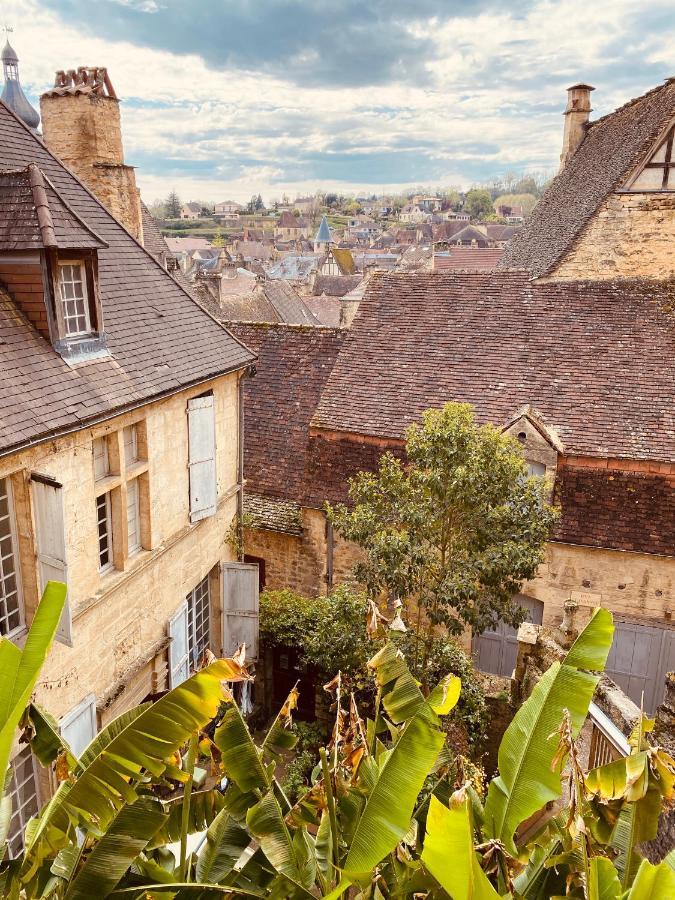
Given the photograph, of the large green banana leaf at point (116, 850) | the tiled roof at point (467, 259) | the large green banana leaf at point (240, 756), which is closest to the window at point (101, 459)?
the large green banana leaf at point (240, 756)

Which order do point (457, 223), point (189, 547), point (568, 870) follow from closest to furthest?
point (568, 870)
point (189, 547)
point (457, 223)

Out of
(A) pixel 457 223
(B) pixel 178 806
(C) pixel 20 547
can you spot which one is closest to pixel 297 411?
(C) pixel 20 547

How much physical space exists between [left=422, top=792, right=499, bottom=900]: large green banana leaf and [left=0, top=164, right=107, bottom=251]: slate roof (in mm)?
8053

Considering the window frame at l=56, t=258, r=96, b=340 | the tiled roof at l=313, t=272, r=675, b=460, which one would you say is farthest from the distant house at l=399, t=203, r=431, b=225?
the window frame at l=56, t=258, r=96, b=340

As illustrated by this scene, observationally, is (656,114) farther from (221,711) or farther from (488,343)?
(221,711)

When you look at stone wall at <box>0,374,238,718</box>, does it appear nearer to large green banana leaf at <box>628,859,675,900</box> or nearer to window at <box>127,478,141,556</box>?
window at <box>127,478,141,556</box>

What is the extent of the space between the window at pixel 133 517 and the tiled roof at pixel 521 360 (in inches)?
242

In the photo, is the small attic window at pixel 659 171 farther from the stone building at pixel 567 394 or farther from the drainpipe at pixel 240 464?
the drainpipe at pixel 240 464

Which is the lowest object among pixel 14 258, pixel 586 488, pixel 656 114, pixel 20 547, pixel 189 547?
pixel 189 547

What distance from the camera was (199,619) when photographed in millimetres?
14320

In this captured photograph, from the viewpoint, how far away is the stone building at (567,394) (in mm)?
14188

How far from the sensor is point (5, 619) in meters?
8.50

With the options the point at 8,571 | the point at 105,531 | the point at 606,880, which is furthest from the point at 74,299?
the point at 606,880

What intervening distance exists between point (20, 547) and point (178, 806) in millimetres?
4019
